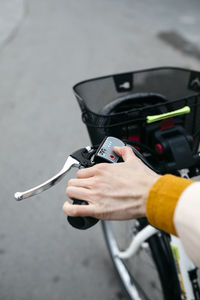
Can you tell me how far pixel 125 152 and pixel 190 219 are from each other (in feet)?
0.86

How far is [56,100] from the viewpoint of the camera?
3.76 m

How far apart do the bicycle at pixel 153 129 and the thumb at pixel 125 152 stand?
30mm

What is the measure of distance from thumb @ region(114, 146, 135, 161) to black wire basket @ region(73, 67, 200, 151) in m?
0.19

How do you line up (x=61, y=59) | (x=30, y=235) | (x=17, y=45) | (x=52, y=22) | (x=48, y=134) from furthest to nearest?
(x=52, y=22) < (x=17, y=45) < (x=61, y=59) < (x=48, y=134) < (x=30, y=235)

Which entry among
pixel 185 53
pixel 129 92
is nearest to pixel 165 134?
pixel 129 92

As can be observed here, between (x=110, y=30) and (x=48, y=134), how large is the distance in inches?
118

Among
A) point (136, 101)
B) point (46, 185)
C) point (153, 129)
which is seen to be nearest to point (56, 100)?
point (136, 101)

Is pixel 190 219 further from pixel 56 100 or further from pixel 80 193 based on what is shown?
pixel 56 100

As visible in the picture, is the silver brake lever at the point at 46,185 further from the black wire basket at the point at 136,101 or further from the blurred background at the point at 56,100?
the blurred background at the point at 56,100

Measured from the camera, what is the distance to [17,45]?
513 centimetres

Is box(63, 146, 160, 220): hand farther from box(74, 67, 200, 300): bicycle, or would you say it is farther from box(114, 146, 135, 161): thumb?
box(74, 67, 200, 300): bicycle

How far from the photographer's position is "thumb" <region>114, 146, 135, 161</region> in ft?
2.53

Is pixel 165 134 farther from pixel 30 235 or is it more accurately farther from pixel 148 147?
pixel 30 235

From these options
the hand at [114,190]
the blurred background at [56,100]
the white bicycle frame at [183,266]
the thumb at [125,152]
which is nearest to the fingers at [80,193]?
the hand at [114,190]
